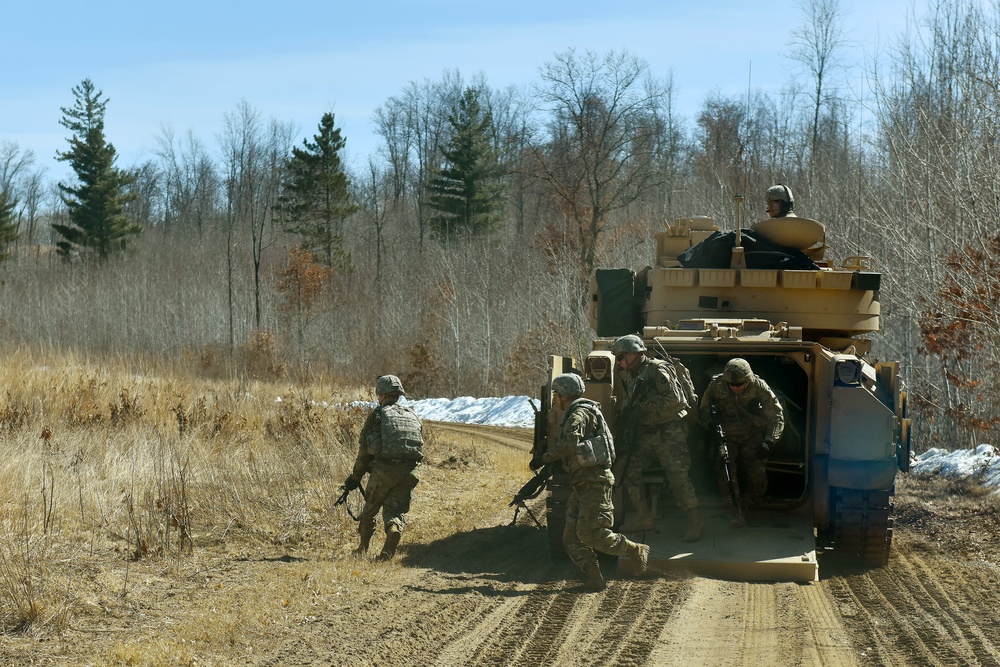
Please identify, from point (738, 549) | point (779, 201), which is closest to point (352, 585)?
point (738, 549)

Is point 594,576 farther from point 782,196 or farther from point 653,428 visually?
point 782,196

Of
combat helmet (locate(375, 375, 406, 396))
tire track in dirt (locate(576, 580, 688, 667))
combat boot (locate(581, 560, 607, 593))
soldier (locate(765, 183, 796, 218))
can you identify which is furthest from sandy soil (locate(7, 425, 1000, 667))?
soldier (locate(765, 183, 796, 218))

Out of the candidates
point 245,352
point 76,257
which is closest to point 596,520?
point 245,352

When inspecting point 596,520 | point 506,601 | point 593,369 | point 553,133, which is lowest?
point 506,601

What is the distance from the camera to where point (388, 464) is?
930 centimetres

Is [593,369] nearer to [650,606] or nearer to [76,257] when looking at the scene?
[650,606]

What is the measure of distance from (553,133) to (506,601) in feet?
94.8

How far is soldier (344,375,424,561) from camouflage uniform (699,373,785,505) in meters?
2.53

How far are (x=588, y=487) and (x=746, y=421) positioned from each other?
166 centimetres

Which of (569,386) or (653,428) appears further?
(653,428)

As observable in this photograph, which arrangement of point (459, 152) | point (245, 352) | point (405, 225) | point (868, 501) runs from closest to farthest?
point (868, 501) < point (245, 352) < point (459, 152) < point (405, 225)

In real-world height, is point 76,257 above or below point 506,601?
above

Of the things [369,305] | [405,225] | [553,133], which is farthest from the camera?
[405,225]

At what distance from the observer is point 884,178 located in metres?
22.2
